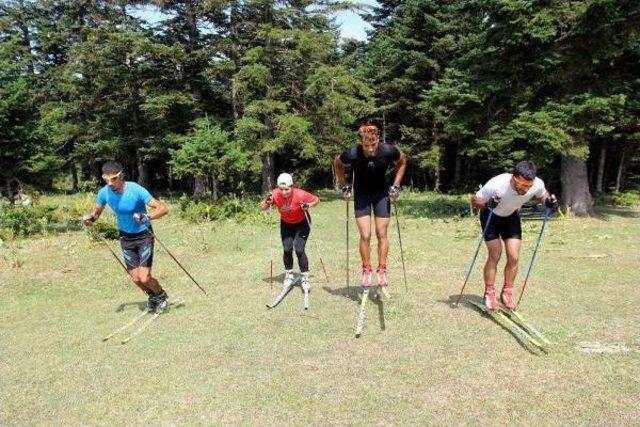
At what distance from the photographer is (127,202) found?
7.78 meters

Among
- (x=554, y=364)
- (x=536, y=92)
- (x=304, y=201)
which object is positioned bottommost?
(x=554, y=364)

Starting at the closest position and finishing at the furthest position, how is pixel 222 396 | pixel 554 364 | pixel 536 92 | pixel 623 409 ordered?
pixel 623 409 → pixel 222 396 → pixel 554 364 → pixel 536 92

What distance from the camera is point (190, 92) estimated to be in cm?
3328

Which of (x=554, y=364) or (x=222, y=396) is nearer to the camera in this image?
(x=222, y=396)

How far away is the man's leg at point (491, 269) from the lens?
762 centimetres

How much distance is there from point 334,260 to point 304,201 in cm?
388

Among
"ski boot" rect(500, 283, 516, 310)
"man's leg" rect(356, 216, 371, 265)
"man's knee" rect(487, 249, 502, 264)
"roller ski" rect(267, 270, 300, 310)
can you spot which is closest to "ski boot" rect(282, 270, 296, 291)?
"roller ski" rect(267, 270, 300, 310)

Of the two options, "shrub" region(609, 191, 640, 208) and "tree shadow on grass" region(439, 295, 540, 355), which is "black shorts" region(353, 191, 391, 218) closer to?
"tree shadow on grass" region(439, 295, 540, 355)

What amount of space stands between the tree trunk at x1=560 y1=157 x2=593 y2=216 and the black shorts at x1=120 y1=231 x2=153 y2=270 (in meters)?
16.1

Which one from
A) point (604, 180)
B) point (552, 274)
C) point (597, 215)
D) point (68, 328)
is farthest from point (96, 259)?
point (604, 180)

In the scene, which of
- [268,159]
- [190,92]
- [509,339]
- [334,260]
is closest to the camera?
[509,339]

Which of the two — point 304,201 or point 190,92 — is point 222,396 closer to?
point 304,201

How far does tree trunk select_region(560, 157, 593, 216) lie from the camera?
1825cm

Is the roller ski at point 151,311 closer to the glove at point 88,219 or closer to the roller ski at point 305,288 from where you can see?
the glove at point 88,219
